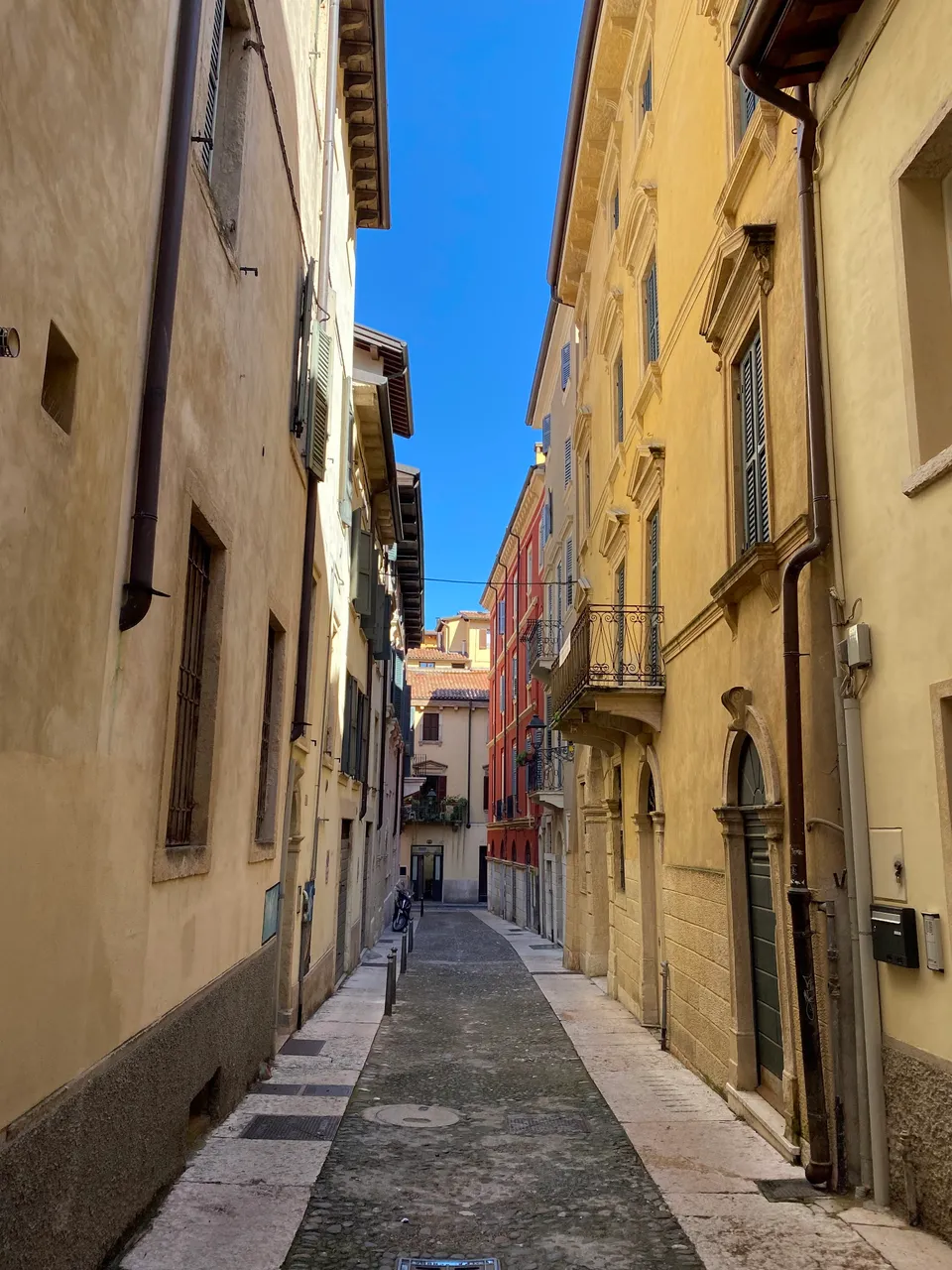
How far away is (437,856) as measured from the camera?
5116 centimetres

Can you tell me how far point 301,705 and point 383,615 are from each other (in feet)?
35.3

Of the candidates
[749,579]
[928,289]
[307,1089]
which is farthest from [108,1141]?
[928,289]

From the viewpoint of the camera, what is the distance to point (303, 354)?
33.8ft

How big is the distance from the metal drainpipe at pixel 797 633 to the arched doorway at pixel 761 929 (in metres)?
1.21

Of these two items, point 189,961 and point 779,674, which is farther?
point 779,674

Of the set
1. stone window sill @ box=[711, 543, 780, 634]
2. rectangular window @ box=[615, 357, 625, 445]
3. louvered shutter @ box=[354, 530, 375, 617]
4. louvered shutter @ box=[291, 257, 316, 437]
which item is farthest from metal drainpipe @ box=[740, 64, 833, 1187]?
louvered shutter @ box=[354, 530, 375, 617]

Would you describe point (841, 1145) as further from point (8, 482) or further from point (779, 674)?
point (8, 482)

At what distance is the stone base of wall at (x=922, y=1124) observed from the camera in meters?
5.02

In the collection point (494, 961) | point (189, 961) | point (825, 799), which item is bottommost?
point (494, 961)

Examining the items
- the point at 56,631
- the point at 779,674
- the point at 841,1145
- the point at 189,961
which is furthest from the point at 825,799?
the point at 56,631

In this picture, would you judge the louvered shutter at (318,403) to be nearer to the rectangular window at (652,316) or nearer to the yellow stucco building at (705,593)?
the yellow stucco building at (705,593)

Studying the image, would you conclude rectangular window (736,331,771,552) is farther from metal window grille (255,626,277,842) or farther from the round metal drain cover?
the round metal drain cover

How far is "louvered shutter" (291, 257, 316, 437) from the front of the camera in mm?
10102

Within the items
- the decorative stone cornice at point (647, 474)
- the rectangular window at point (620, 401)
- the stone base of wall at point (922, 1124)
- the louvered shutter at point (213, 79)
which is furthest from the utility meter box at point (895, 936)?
the rectangular window at point (620, 401)
